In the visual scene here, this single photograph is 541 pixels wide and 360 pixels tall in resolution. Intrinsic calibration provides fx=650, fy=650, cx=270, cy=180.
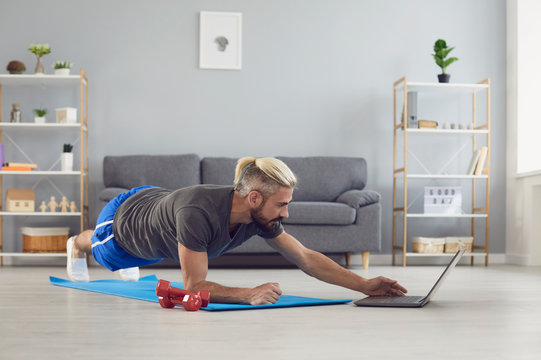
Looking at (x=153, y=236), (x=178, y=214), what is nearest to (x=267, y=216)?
(x=178, y=214)

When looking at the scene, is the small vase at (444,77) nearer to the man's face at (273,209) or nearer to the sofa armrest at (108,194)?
the sofa armrest at (108,194)

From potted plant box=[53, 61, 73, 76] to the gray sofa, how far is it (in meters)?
0.73

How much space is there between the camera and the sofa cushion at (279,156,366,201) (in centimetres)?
510

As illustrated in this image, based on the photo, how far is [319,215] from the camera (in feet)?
15.0

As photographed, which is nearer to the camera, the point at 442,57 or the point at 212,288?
the point at 212,288

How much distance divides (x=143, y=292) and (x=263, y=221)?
30.7 inches

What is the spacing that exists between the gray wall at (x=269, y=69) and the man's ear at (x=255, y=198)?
10.3ft

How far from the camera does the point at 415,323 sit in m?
2.00

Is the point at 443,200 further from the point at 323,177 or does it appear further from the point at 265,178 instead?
the point at 265,178

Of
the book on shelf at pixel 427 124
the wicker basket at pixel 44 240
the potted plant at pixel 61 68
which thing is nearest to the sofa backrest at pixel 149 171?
the wicker basket at pixel 44 240

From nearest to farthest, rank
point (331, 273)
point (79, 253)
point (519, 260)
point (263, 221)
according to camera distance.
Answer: point (263, 221)
point (331, 273)
point (79, 253)
point (519, 260)

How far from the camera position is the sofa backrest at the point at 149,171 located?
495cm

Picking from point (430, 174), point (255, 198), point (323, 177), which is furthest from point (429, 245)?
point (255, 198)

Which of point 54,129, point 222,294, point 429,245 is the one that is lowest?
point 429,245
